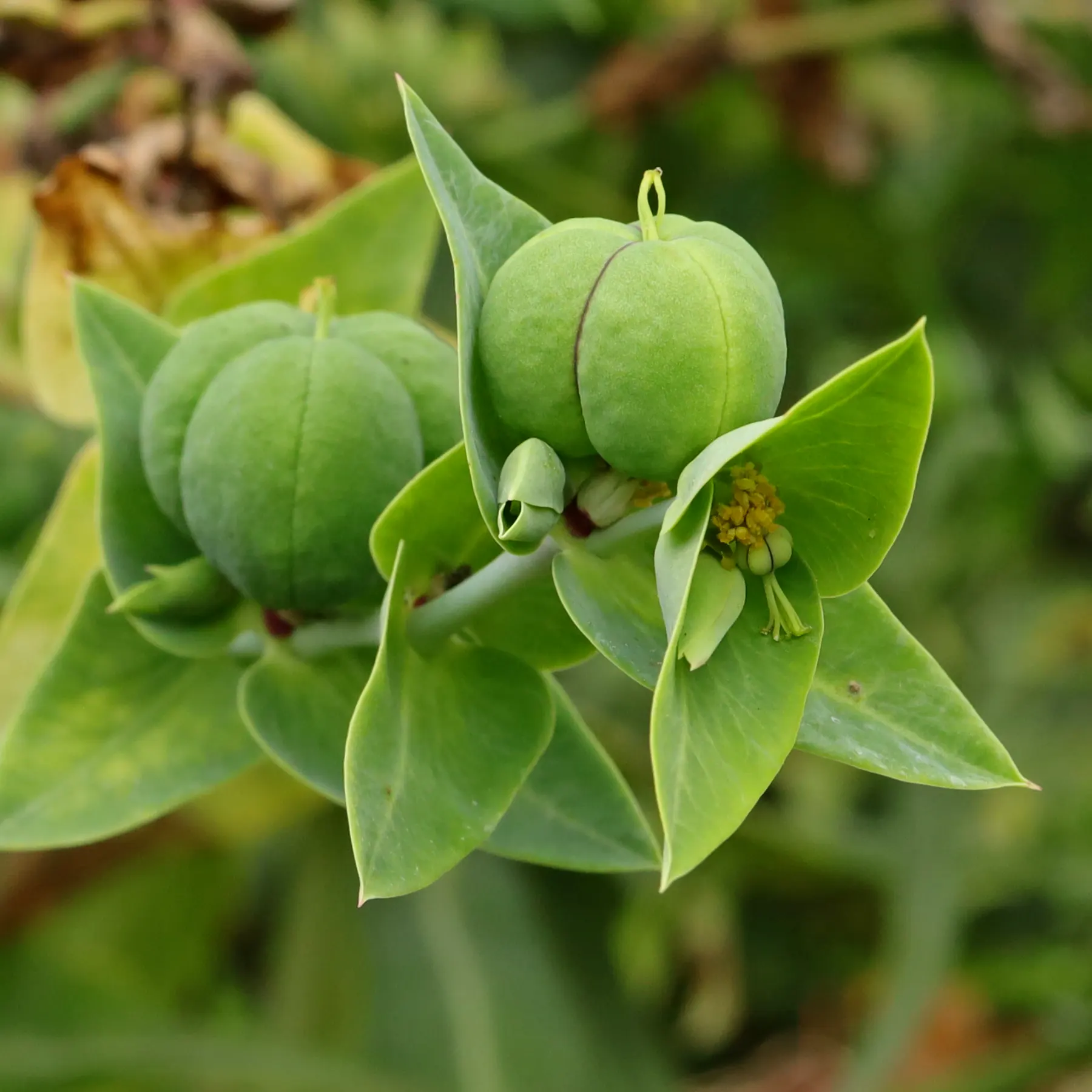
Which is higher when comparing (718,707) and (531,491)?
(531,491)

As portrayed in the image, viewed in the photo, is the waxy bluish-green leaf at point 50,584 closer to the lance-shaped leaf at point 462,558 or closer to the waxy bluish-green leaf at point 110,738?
the waxy bluish-green leaf at point 110,738

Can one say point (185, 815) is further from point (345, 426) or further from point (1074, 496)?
point (1074, 496)

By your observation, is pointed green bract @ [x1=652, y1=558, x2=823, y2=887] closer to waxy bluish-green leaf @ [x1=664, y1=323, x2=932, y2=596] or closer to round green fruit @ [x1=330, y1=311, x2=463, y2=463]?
waxy bluish-green leaf @ [x1=664, y1=323, x2=932, y2=596]

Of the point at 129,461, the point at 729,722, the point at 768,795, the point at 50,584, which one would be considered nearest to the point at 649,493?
the point at 729,722

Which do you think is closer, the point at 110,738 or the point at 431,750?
the point at 431,750

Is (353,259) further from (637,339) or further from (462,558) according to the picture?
(637,339)

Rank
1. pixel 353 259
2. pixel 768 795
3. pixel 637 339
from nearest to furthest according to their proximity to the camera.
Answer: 1. pixel 637 339
2. pixel 353 259
3. pixel 768 795

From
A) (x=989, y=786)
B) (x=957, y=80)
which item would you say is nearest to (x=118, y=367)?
(x=989, y=786)

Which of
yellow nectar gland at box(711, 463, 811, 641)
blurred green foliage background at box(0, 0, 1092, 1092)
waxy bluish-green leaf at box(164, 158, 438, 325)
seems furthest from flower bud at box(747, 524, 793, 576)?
blurred green foliage background at box(0, 0, 1092, 1092)
